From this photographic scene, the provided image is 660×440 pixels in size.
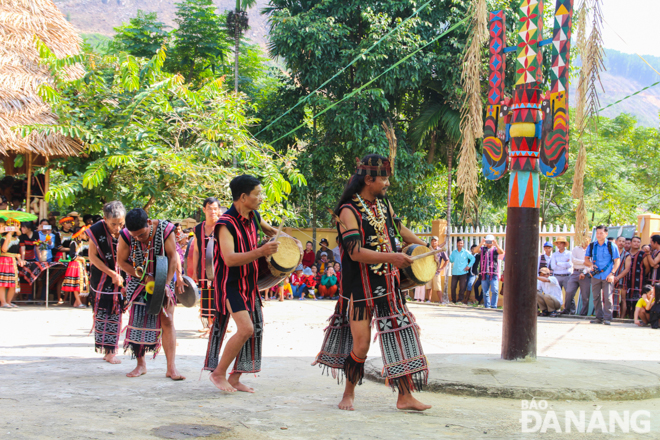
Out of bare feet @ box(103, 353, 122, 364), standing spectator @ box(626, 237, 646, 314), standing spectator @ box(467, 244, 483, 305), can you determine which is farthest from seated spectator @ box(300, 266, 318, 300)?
bare feet @ box(103, 353, 122, 364)

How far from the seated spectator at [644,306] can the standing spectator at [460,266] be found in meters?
5.33

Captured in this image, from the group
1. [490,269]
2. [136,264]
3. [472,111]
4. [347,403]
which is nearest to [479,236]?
[490,269]

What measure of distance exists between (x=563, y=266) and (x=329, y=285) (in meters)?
7.19

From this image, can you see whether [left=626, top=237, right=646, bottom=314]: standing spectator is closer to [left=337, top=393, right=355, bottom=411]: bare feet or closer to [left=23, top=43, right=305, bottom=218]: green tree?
[left=23, top=43, right=305, bottom=218]: green tree

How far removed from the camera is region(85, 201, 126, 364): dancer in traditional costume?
654 cm

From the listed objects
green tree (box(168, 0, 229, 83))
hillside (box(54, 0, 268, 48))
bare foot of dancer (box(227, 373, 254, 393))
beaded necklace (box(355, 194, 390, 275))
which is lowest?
bare foot of dancer (box(227, 373, 254, 393))

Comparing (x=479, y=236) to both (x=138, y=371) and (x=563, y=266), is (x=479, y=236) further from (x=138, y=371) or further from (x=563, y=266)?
(x=138, y=371)

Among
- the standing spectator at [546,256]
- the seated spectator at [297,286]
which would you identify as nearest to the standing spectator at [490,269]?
the standing spectator at [546,256]

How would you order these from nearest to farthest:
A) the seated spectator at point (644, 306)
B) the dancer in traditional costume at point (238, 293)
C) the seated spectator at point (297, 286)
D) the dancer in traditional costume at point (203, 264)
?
the dancer in traditional costume at point (238, 293)
the dancer in traditional costume at point (203, 264)
the seated spectator at point (644, 306)
the seated spectator at point (297, 286)

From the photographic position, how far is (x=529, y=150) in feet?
21.6

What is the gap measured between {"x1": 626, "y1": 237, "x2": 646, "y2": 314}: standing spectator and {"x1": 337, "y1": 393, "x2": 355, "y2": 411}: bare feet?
32.7 feet

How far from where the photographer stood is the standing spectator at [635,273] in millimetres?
12742

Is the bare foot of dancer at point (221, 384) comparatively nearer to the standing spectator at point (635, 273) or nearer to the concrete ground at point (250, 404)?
the concrete ground at point (250, 404)

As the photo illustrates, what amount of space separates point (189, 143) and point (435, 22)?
29.3 ft
